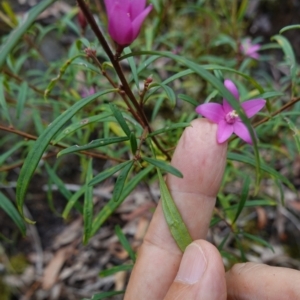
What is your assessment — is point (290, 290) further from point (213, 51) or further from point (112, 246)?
point (213, 51)

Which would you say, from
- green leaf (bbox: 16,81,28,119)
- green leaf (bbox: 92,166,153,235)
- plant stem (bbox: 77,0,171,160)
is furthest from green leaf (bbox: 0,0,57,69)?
green leaf (bbox: 16,81,28,119)

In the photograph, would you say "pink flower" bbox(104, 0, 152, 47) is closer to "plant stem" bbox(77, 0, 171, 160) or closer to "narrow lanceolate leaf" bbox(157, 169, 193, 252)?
"plant stem" bbox(77, 0, 171, 160)

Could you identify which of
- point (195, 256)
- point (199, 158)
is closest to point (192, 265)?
point (195, 256)

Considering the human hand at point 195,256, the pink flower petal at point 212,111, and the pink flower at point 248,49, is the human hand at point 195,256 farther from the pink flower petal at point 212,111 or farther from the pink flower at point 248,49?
the pink flower at point 248,49

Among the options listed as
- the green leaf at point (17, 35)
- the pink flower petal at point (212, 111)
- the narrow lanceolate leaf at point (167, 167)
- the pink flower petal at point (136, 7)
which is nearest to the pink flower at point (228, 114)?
the pink flower petal at point (212, 111)

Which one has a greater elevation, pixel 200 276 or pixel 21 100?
pixel 21 100

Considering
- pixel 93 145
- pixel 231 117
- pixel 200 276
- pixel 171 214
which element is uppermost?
pixel 93 145

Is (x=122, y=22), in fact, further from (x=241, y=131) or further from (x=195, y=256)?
(x=195, y=256)
